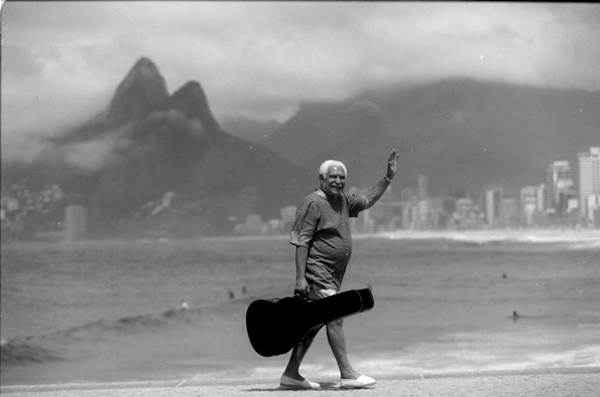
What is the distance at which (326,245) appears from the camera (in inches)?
255

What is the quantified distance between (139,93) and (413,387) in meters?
51.8

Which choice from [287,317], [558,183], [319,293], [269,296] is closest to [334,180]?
[319,293]

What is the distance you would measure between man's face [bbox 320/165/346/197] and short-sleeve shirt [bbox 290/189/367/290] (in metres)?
0.06

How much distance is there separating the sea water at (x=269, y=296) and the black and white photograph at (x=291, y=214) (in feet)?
0.51

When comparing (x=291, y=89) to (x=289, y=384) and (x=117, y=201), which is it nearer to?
(x=117, y=201)

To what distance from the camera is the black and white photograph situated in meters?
6.75

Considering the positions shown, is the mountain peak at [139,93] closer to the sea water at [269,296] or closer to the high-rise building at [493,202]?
the sea water at [269,296]

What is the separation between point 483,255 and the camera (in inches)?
1953

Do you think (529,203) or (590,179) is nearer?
(590,179)

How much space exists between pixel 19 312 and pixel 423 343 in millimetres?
20863

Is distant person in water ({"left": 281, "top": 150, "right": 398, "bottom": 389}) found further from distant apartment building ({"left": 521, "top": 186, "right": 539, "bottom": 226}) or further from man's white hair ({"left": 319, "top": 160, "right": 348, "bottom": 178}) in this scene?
distant apartment building ({"left": 521, "top": 186, "right": 539, "bottom": 226})

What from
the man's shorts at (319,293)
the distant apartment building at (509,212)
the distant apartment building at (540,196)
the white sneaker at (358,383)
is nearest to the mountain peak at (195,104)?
the distant apartment building at (509,212)

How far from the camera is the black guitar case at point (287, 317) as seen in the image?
6.23m

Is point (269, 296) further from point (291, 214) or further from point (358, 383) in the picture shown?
point (358, 383)
